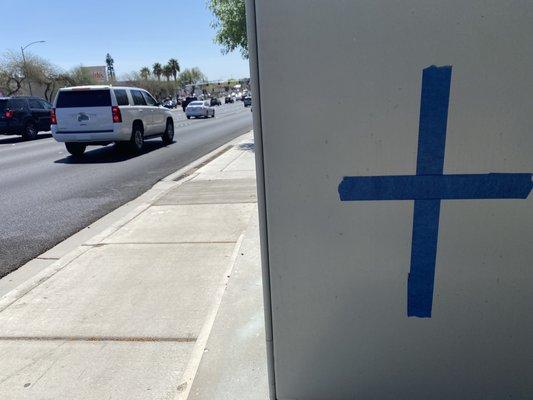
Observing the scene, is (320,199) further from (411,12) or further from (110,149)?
(110,149)

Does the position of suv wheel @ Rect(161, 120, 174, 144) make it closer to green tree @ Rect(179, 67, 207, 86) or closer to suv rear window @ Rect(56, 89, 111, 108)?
suv rear window @ Rect(56, 89, 111, 108)

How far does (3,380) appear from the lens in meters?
2.71

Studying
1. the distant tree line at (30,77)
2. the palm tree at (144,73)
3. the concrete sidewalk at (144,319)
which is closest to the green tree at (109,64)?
the palm tree at (144,73)

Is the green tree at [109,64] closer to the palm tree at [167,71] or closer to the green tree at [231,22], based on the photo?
the palm tree at [167,71]

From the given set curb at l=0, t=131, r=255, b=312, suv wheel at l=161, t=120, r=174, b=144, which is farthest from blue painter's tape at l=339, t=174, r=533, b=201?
suv wheel at l=161, t=120, r=174, b=144

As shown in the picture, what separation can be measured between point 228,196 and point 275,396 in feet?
17.4

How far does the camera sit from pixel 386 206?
178cm

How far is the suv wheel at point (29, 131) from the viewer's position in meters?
20.5

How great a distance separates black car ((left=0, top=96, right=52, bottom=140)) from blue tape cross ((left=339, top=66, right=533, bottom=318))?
71.1 ft

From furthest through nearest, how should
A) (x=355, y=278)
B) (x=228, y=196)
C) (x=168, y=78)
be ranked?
(x=168, y=78) → (x=228, y=196) → (x=355, y=278)

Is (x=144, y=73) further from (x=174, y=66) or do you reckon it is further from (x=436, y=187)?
(x=436, y=187)

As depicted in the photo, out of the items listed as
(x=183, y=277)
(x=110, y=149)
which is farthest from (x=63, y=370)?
(x=110, y=149)

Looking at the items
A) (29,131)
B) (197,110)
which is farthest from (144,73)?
(29,131)

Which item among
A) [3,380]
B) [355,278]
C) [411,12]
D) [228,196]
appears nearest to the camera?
[411,12]
